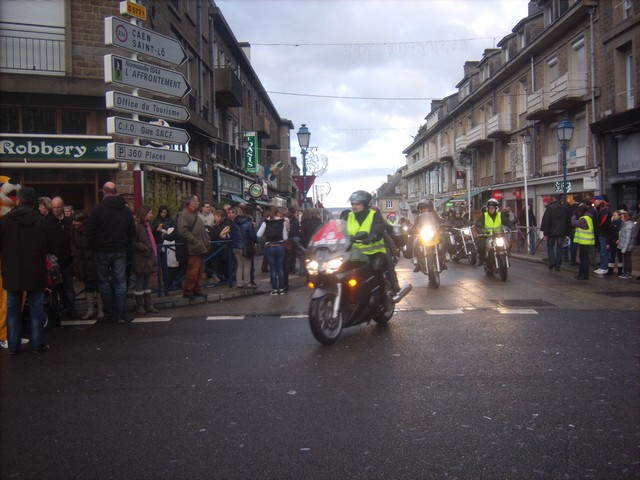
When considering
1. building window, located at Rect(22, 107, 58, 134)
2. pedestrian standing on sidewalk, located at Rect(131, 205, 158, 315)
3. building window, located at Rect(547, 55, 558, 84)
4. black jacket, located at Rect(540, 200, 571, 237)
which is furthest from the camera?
building window, located at Rect(547, 55, 558, 84)

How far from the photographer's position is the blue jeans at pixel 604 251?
13.0 metres

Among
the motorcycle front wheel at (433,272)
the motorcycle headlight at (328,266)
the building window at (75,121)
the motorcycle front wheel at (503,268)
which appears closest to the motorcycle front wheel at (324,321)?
the motorcycle headlight at (328,266)

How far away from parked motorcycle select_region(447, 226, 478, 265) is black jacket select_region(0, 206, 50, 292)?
12440mm

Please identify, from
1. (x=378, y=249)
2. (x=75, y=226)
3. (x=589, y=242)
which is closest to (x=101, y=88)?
(x=75, y=226)

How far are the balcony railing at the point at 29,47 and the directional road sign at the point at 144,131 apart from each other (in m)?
6.95

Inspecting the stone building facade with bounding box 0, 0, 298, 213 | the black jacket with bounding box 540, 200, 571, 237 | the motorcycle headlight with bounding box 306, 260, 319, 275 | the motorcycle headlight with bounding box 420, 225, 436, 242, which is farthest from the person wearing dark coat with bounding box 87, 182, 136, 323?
the black jacket with bounding box 540, 200, 571, 237

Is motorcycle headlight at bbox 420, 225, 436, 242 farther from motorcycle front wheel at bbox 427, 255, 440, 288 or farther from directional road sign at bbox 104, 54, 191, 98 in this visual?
directional road sign at bbox 104, 54, 191, 98

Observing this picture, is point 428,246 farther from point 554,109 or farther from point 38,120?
point 554,109

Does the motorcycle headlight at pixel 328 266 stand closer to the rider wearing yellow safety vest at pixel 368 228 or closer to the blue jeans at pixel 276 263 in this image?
the rider wearing yellow safety vest at pixel 368 228

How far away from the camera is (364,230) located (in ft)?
22.8

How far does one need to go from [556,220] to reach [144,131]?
31.8 ft

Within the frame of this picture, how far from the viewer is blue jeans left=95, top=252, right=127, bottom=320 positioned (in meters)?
8.09

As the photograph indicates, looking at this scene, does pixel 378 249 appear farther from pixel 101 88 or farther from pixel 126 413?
pixel 101 88

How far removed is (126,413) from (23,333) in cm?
371
